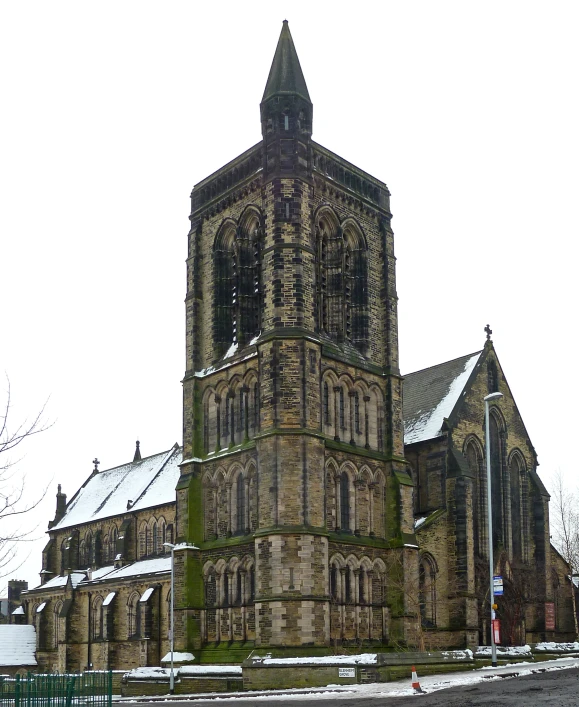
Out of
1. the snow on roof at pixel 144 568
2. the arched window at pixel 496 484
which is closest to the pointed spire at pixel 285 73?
the arched window at pixel 496 484

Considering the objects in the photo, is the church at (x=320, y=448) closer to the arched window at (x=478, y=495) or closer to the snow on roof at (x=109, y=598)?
the arched window at (x=478, y=495)

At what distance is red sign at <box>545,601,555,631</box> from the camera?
49750 millimetres

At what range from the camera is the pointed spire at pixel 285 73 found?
43781 mm

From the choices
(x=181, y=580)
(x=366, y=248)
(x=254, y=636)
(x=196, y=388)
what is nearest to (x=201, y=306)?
(x=196, y=388)

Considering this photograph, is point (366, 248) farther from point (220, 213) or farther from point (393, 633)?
point (393, 633)

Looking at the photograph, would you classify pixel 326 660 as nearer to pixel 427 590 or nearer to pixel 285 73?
pixel 427 590

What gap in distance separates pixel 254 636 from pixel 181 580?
16.7 ft

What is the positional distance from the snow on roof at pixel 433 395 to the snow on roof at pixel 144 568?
17.4m

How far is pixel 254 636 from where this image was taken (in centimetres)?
3884

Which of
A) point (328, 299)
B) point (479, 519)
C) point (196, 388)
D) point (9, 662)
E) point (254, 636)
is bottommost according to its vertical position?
point (9, 662)

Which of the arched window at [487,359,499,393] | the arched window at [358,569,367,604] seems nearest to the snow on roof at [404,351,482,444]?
the arched window at [487,359,499,393]

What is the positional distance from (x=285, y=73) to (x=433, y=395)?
19212 mm

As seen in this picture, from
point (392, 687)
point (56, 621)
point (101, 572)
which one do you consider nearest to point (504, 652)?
point (392, 687)

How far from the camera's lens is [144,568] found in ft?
196
